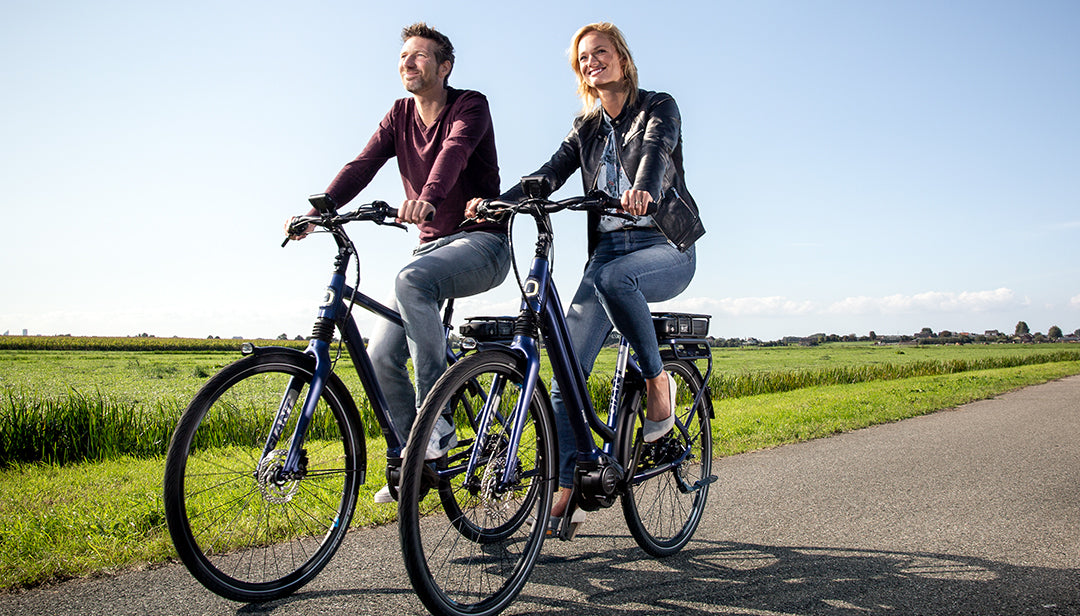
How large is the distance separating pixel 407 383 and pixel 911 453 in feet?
18.0

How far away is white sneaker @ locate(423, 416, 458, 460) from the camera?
2.94 meters

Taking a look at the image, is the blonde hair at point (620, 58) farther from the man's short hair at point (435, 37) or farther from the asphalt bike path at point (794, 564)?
the asphalt bike path at point (794, 564)

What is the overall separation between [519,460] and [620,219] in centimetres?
144

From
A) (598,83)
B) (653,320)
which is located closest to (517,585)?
(653,320)

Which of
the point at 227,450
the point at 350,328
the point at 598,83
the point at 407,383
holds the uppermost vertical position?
the point at 598,83

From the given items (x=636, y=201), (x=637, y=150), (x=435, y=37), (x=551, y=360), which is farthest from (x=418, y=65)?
(x=551, y=360)

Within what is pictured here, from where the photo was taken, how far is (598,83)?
3.78m

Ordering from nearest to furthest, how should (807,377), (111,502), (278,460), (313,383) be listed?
(278,460)
(313,383)
(111,502)
(807,377)

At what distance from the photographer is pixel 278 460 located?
2869mm

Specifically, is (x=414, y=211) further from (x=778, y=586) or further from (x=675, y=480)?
(x=778, y=586)

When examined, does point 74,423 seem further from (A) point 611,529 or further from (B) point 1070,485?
(B) point 1070,485

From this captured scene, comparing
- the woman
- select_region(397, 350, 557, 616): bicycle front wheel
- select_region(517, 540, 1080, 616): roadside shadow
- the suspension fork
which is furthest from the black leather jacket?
select_region(517, 540, 1080, 616): roadside shadow

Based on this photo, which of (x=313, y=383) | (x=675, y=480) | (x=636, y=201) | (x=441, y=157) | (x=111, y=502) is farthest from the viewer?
(x=111, y=502)

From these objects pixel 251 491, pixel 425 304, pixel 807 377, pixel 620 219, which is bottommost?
pixel 807 377
